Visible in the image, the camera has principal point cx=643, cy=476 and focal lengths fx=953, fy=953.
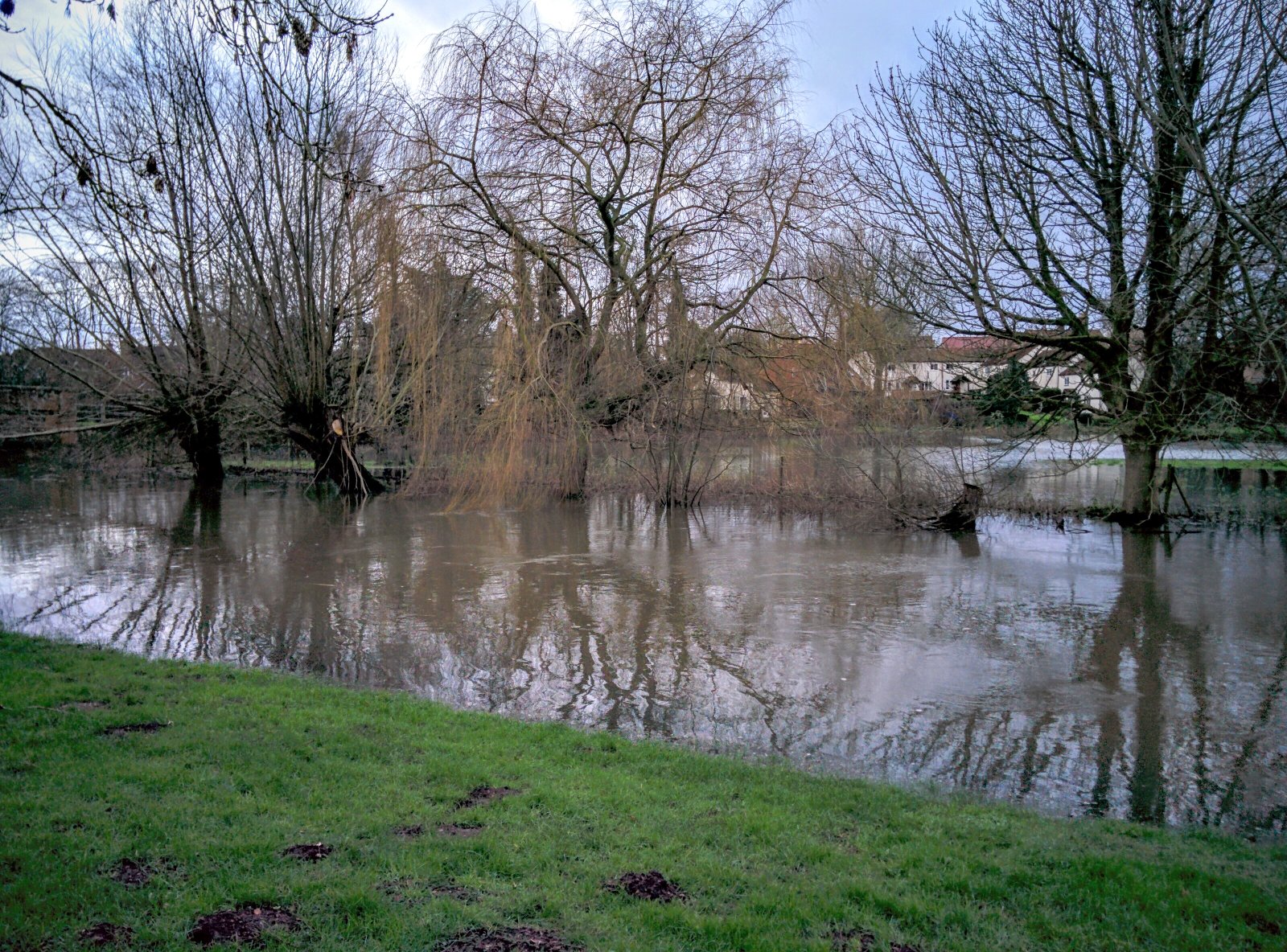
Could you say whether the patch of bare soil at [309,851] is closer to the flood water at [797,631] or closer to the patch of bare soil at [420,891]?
the patch of bare soil at [420,891]

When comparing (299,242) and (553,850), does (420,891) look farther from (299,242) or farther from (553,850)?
(299,242)

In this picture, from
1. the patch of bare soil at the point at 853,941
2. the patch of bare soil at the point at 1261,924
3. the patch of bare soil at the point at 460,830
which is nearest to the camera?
the patch of bare soil at the point at 853,941

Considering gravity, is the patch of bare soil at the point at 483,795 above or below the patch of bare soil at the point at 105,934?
below

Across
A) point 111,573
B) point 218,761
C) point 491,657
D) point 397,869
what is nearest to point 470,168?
point 111,573

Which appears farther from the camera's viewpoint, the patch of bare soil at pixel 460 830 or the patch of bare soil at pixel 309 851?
the patch of bare soil at pixel 460 830

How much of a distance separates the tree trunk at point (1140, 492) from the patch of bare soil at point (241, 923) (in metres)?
15.6

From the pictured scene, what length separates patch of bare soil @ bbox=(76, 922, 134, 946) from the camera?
9.76 feet

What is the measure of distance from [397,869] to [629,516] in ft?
48.3

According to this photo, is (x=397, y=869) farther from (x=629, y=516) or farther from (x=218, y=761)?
(x=629, y=516)

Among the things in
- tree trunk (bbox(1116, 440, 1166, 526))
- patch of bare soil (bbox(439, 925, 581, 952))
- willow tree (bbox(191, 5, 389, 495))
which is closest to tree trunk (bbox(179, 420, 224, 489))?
willow tree (bbox(191, 5, 389, 495))

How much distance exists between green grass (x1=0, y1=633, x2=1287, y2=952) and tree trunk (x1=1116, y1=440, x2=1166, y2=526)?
1299 cm

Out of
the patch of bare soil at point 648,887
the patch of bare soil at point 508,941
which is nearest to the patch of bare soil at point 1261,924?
the patch of bare soil at point 648,887

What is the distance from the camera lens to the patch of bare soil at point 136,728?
5.14 m

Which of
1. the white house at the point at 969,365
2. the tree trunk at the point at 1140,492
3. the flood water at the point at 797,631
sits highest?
the white house at the point at 969,365
